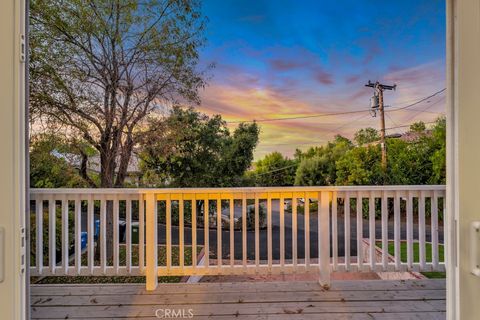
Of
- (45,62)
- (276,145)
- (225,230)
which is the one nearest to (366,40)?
(276,145)

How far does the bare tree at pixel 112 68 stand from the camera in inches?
104

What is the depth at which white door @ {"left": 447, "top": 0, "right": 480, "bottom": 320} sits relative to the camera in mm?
571

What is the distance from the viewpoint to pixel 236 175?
9.86 ft

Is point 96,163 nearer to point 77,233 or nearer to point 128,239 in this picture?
point 77,233

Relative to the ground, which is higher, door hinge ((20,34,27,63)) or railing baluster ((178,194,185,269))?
door hinge ((20,34,27,63))

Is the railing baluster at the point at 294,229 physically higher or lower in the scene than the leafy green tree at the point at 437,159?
lower

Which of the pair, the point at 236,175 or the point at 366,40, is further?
the point at 236,175

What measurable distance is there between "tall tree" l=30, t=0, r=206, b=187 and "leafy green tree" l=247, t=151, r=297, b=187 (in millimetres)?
→ 1005

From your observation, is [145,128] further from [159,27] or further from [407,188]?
[407,188]

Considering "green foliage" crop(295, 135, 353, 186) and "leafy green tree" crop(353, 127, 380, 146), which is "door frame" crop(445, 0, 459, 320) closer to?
"green foliage" crop(295, 135, 353, 186)

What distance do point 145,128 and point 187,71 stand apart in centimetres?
76

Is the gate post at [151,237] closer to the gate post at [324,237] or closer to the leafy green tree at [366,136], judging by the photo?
the gate post at [324,237]

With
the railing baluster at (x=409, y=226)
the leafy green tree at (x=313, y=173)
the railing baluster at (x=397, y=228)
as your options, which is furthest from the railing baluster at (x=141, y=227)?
the railing baluster at (x=409, y=226)

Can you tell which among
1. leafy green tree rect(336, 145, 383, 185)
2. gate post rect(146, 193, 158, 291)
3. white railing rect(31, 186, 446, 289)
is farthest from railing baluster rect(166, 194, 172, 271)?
leafy green tree rect(336, 145, 383, 185)
